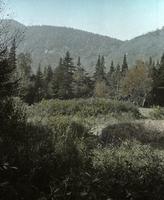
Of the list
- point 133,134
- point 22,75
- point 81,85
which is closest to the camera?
point 22,75

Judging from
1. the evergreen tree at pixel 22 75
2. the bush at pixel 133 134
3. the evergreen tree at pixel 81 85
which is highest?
→ the evergreen tree at pixel 22 75

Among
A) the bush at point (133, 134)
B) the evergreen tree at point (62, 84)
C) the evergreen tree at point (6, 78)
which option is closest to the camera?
the evergreen tree at point (6, 78)

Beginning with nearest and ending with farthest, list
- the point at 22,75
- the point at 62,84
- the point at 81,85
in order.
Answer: the point at 22,75
the point at 62,84
the point at 81,85

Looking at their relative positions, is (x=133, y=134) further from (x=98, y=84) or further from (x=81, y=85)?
(x=98, y=84)

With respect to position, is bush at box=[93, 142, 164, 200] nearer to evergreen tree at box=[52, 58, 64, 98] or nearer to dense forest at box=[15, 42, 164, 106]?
dense forest at box=[15, 42, 164, 106]

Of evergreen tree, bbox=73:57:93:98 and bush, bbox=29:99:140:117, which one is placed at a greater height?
bush, bbox=29:99:140:117

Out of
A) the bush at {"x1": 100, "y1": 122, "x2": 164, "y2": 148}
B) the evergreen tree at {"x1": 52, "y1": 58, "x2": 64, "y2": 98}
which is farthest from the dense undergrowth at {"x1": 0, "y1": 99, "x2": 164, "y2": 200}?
the evergreen tree at {"x1": 52, "y1": 58, "x2": 64, "y2": 98}

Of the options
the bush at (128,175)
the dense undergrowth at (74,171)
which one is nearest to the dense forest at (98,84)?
the dense undergrowth at (74,171)

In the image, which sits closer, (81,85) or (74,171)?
(74,171)

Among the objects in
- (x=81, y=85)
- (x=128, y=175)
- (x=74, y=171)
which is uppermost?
(x=74, y=171)

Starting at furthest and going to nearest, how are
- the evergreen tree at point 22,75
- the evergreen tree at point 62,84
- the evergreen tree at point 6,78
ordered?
the evergreen tree at point 62,84
the evergreen tree at point 22,75
the evergreen tree at point 6,78

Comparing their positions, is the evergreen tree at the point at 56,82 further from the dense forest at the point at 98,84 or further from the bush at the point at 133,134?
the bush at the point at 133,134

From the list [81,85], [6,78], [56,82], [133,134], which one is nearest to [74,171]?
[6,78]

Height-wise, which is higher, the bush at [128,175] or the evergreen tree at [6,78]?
the evergreen tree at [6,78]
